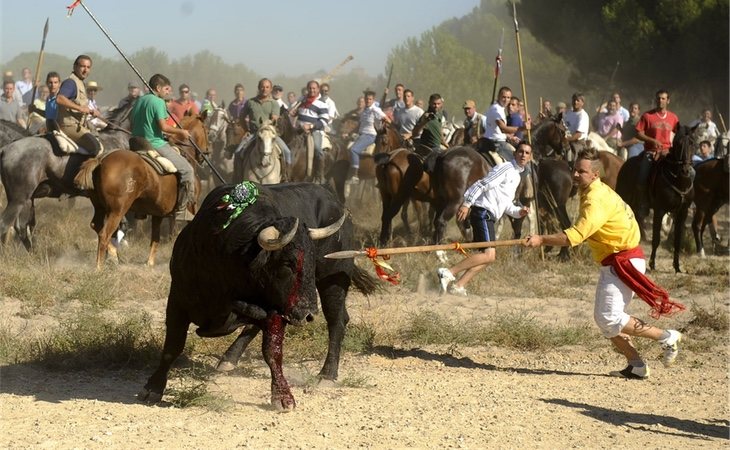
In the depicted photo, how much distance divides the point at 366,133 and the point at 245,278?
15.4 meters

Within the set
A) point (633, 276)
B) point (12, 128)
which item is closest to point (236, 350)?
point (633, 276)

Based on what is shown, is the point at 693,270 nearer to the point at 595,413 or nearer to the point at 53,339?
the point at 595,413

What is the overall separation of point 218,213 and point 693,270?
9.91 meters

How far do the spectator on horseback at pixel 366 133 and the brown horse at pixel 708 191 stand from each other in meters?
6.60

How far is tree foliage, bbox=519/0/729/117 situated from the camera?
32.0 meters

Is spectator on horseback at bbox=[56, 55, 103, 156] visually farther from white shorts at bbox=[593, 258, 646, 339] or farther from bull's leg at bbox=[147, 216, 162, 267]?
white shorts at bbox=[593, 258, 646, 339]

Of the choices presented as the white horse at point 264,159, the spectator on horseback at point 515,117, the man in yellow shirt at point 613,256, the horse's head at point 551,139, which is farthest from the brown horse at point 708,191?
the man in yellow shirt at point 613,256

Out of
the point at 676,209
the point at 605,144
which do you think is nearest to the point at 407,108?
the point at 605,144

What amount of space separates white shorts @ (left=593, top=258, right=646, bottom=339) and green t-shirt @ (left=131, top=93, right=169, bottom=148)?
23.3ft

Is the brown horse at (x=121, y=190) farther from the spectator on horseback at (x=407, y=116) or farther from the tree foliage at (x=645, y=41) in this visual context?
the tree foliage at (x=645, y=41)

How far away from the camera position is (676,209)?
1670 centimetres

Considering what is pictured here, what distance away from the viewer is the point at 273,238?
23.3 ft

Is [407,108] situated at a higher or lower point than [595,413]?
higher

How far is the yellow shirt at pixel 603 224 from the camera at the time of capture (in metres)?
8.88
